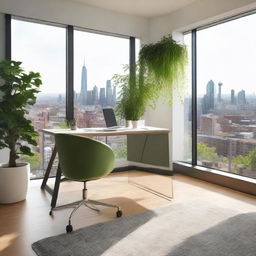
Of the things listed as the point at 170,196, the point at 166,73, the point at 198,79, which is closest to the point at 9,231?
the point at 170,196

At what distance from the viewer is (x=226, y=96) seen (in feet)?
12.7

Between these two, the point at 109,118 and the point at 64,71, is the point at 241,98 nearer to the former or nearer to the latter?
the point at 109,118

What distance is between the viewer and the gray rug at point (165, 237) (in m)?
2.00

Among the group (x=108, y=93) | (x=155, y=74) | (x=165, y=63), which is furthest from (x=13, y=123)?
(x=165, y=63)

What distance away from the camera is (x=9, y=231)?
235 centimetres

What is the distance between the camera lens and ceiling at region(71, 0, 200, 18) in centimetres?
395

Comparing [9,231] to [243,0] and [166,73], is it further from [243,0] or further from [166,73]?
[243,0]

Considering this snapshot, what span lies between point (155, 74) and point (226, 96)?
101 centimetres

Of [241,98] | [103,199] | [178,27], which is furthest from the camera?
[178,27]

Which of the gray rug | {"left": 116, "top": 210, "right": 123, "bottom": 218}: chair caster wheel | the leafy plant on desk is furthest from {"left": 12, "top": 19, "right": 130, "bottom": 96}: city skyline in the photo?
the gray rug

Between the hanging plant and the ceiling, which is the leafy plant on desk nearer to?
the ceiling

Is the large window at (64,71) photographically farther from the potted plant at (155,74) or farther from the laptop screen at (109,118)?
the laptop screen at (109,118)

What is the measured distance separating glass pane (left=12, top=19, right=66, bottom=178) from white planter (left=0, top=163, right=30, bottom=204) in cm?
82

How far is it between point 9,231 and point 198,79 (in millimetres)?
3213
